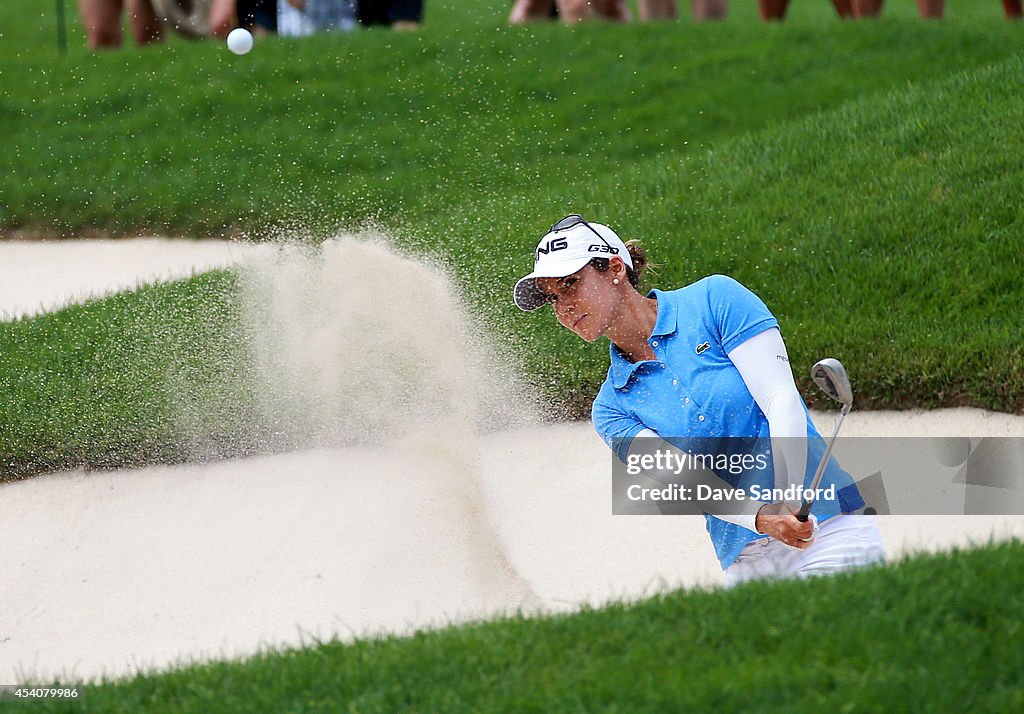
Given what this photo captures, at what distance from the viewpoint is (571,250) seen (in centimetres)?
395

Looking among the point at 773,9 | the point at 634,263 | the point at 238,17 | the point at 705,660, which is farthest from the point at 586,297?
the point at 773,9

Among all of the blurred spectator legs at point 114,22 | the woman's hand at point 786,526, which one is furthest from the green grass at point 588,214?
the blurred spectator legs at point 114,22

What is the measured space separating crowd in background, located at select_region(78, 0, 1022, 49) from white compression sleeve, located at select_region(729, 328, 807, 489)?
7.92 meters

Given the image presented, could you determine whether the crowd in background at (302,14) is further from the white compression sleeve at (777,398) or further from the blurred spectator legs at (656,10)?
the white compression sleeve at (777,398)

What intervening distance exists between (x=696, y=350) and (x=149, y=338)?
13.4ft

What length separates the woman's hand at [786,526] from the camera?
369 cm

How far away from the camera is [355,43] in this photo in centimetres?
1113

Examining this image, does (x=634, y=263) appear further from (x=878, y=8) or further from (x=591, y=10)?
(x=878, y=8)

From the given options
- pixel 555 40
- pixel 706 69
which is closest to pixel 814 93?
pixel 706 69

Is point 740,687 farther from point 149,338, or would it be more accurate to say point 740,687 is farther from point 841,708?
point 149,338

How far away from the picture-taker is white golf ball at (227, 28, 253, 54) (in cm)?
997

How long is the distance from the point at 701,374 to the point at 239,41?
6981 millimetres

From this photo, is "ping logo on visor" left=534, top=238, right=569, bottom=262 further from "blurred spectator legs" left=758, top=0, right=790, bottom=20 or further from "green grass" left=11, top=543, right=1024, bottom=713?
"blurred spectator legs" left=758, top=0, right=790, bottom=20

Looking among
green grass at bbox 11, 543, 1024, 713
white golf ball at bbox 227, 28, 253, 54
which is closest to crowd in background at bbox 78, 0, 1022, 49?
white golf ball at bbox 227, 28, 253, 54
